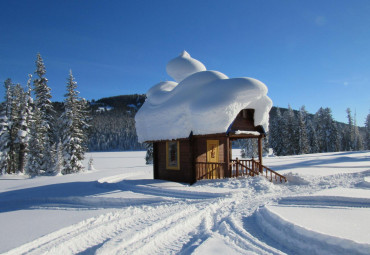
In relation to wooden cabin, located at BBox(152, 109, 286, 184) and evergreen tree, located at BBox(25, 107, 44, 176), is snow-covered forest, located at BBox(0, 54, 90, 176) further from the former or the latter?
wooden cabin, located at BBox(152, 109, 286, 184)

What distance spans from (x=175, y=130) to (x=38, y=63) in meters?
24.3

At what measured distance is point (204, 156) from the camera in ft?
44.8

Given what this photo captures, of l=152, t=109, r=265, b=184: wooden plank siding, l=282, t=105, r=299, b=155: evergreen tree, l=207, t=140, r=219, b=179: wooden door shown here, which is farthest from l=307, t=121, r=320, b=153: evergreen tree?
l=207, t=140, r=219, b=179: wooden door

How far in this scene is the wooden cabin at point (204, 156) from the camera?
12680 mm

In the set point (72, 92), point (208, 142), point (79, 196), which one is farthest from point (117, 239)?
point (72, 92)

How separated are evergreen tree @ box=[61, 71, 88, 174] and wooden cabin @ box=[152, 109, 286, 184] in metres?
14.7

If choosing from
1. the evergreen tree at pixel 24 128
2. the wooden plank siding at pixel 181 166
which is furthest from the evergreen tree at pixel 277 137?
the evergreen tree at pixel 24 128

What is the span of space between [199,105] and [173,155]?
3730 millimetres

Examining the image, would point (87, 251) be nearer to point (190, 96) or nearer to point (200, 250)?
point (200, 250)

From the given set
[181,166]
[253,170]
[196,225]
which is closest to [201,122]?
[181,166]

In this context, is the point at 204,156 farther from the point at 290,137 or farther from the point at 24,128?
the point at 290,137

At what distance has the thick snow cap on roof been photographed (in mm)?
11773

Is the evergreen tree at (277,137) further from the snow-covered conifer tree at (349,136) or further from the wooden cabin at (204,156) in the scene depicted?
the wooden cabin at (204,156)

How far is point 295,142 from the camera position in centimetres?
4803
